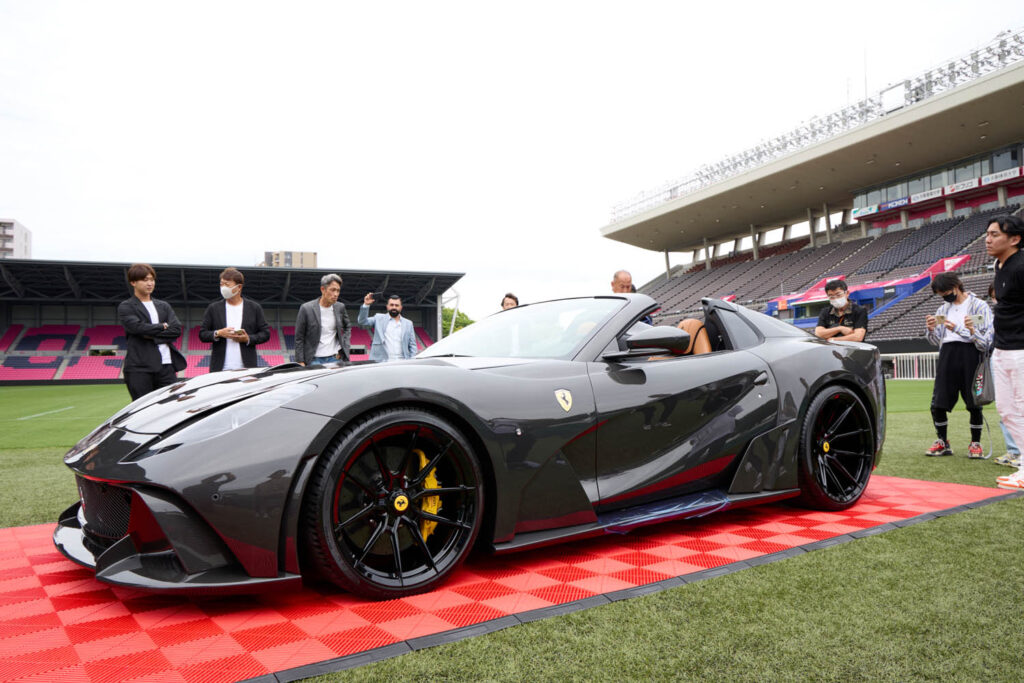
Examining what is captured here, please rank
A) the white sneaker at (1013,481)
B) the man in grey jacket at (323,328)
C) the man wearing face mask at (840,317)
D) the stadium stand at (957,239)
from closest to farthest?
the white sneaker at (1013,481) → the man wearing face mask at (840,317) → the man in grey jacket at (323,328) → the stadium stand at (957,239)

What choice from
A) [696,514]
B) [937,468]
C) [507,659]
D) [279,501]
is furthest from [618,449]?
[937,468]

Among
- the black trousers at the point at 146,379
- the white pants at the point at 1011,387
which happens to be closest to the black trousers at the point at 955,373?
the white pants at the point at 1011,387

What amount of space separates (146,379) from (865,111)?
32.8 m

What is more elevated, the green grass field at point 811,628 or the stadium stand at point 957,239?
the stadium stand at point 957,239

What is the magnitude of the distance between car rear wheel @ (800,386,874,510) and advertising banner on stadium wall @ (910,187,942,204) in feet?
114

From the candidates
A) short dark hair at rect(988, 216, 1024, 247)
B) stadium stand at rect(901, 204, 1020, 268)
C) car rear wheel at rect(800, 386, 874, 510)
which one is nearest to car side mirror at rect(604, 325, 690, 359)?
car rear wheel at rect(800, 386, 874, 510)

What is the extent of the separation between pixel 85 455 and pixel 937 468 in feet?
18.1

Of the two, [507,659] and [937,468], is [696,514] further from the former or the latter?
[937,468]

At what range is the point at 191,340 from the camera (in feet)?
136

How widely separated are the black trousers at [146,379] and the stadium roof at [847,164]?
28.7m

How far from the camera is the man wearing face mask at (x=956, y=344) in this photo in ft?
17.2

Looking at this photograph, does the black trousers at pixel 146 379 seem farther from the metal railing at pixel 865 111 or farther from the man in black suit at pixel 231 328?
the metal railing at pixel 865 111

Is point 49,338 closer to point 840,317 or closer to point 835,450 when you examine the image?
point 840,317

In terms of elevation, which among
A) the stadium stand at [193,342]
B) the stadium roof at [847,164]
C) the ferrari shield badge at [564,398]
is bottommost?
the ferrari shield badge at [564,398]
